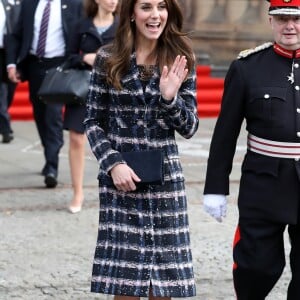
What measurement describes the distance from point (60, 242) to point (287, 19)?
9.26 ft

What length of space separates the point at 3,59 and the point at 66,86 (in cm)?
269

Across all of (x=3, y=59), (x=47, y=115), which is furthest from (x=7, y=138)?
(x=47, y=115)

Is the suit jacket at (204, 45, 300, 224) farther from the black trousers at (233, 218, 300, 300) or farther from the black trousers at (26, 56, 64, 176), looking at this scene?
the black trousers at (26, 56, 64, 176)

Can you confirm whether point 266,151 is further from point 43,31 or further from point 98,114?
point 43,31

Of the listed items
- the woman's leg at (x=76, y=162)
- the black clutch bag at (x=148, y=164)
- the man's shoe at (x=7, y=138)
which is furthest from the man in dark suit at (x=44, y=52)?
the black clutch bag at (x=148, y=164)

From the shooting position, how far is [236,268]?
4031 mm

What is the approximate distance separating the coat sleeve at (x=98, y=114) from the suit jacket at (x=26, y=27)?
310 cm

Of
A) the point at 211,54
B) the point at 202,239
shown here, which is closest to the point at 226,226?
the point at 202,239

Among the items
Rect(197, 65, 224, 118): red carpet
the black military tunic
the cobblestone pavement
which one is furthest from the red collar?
Rect(197, 65, 224, 118): red carpet

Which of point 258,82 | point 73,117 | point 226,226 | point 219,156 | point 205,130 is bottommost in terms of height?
point 205,130

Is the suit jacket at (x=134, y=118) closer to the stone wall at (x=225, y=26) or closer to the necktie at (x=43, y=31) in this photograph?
the necktie at (x=43, y=31)

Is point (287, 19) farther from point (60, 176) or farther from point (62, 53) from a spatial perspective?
point (60, 176)

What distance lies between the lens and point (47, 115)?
7.83 m

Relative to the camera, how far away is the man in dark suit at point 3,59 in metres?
8.99
